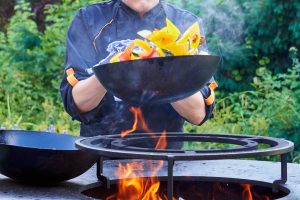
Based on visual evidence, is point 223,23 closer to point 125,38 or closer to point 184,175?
point 125,38

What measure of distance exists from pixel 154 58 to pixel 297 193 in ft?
2.16

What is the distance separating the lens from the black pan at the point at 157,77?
6.36ft

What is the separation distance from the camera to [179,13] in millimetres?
2906

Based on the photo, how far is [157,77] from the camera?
6.41 ft

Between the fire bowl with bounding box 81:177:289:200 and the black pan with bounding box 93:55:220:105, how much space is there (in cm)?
41

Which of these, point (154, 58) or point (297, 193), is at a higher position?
point (154, 58)

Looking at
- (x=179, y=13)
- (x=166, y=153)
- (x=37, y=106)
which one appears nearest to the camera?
(x=166, y=153)

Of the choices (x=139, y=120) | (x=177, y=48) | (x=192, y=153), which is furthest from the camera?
(x=139, y=120)

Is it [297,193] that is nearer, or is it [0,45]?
[297,193]

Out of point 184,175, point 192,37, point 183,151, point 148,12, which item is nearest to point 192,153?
point 183,151

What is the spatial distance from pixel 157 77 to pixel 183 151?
232mm

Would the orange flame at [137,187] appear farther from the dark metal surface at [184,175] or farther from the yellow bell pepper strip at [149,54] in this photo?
the yellow bell pepper strip at [149,54]

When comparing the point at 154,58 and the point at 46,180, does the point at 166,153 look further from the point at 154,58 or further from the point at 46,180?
the point at 46,180

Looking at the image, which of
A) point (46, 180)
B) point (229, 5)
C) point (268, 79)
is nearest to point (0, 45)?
point (229, 5)
